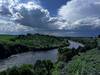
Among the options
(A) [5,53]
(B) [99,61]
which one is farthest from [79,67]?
(A) [5,53]

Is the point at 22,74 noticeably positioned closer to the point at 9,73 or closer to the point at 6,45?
the point at 9,73

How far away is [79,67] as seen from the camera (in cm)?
5028

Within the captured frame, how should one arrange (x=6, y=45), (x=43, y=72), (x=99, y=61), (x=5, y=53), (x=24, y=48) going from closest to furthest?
(x=99, y=61)
(x=43, y=72)
(x=5, y=53)
(x=6, y=45)
(x=24, y=48)

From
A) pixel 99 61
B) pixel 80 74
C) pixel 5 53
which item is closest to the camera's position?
pixel 80 74

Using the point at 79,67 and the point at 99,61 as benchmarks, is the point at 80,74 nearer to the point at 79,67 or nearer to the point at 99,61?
the point at 79,67

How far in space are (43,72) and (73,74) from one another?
1891 centimetres

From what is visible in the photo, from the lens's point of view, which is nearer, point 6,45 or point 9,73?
point 9,73

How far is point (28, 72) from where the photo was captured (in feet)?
216

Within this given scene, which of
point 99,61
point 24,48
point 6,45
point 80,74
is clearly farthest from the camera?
point 24,48

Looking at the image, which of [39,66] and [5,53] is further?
[5,53]

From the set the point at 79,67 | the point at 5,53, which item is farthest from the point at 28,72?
the point at 5,53

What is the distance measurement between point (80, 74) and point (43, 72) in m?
21.3

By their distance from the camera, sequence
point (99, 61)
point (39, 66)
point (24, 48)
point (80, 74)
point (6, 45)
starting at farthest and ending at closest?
point (24, 48), point (6, 45), point (39, 66), point (99, 61), point (80, 74)

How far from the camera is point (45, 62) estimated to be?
269ft
